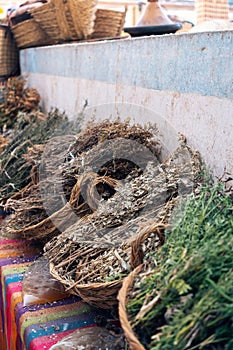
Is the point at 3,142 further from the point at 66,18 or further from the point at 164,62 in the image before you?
the point at 66,18

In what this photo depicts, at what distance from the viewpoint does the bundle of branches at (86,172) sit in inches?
48.1

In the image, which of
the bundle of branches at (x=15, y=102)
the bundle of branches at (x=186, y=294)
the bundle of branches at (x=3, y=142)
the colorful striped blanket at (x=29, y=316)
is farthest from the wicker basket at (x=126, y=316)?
the bundle of branches at (x=15, y=102)

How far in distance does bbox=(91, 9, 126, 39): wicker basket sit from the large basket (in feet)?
0.43

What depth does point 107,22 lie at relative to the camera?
2.84 m

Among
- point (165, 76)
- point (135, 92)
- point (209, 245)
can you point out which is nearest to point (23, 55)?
point (135, 92)

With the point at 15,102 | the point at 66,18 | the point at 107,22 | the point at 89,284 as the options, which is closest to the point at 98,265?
the point at 89,284

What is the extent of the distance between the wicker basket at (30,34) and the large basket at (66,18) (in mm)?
105

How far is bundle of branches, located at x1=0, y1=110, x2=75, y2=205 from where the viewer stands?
1552 mm

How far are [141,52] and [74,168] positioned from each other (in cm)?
52

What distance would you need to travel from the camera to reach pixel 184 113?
1359 mm

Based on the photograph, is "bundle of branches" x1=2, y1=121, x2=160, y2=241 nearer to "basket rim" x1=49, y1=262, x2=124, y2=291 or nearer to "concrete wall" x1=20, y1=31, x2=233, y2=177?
"concrete wall" x1=20, y1=31, x2=233, y2=177

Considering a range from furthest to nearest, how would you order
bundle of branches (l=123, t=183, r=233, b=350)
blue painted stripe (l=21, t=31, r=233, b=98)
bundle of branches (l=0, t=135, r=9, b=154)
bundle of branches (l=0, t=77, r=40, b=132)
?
1. bundle of branches (l=0, t=77, r=40, b=132)
2. bundle of branches (l=0, t=135, r=9, b=154)
3. blue painted stripe (l=21, t=31, r=233, b=98)
4. bundle of branches (l=123, t=183, r=233, b=350)

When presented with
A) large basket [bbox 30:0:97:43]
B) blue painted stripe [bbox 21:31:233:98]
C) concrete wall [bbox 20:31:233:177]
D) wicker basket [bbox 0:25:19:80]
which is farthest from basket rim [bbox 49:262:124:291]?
wicker basket [bbox 0:25:19:80]

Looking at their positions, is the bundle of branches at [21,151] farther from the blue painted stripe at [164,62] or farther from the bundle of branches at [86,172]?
the blue painted stripe at [164,62]
